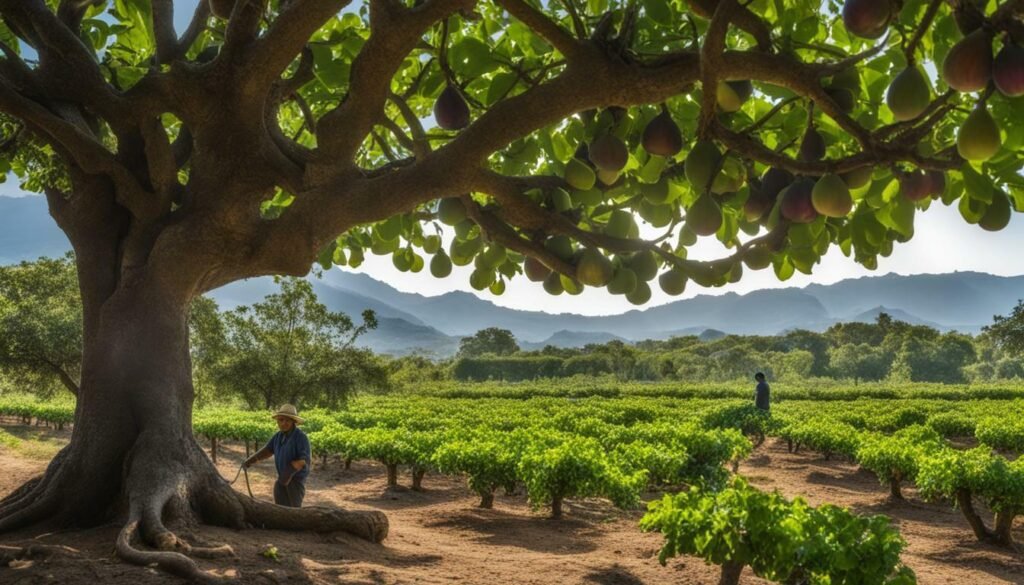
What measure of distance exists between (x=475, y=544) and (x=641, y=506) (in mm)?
4088

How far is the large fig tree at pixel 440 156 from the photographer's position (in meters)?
2.35

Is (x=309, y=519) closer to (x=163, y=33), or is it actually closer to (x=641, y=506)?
(x=163, y=33)

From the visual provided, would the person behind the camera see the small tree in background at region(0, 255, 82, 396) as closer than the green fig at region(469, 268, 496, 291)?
No

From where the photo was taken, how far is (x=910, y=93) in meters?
1.76

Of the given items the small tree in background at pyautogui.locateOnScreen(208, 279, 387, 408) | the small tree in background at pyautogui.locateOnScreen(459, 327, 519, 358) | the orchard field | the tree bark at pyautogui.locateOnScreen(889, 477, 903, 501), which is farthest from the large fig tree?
the small tree in background at pyautogui.locateOnScreen(459, 327, 519, 358)

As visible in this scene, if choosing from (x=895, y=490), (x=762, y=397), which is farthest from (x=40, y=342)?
(x=895, y=490)

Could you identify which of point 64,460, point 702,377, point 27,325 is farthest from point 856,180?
point 702,377

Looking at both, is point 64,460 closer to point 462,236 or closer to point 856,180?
point 462,236

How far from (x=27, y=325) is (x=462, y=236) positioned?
2872 centimetres

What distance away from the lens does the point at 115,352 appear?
13.1ft

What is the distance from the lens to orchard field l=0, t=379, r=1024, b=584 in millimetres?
4027

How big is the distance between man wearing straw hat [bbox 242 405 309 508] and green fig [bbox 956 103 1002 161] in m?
5.82

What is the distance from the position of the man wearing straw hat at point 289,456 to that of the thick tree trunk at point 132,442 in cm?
212

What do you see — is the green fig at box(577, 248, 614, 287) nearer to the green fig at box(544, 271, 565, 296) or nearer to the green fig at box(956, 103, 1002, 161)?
the green fig at box(544, 271, 565, 296)
